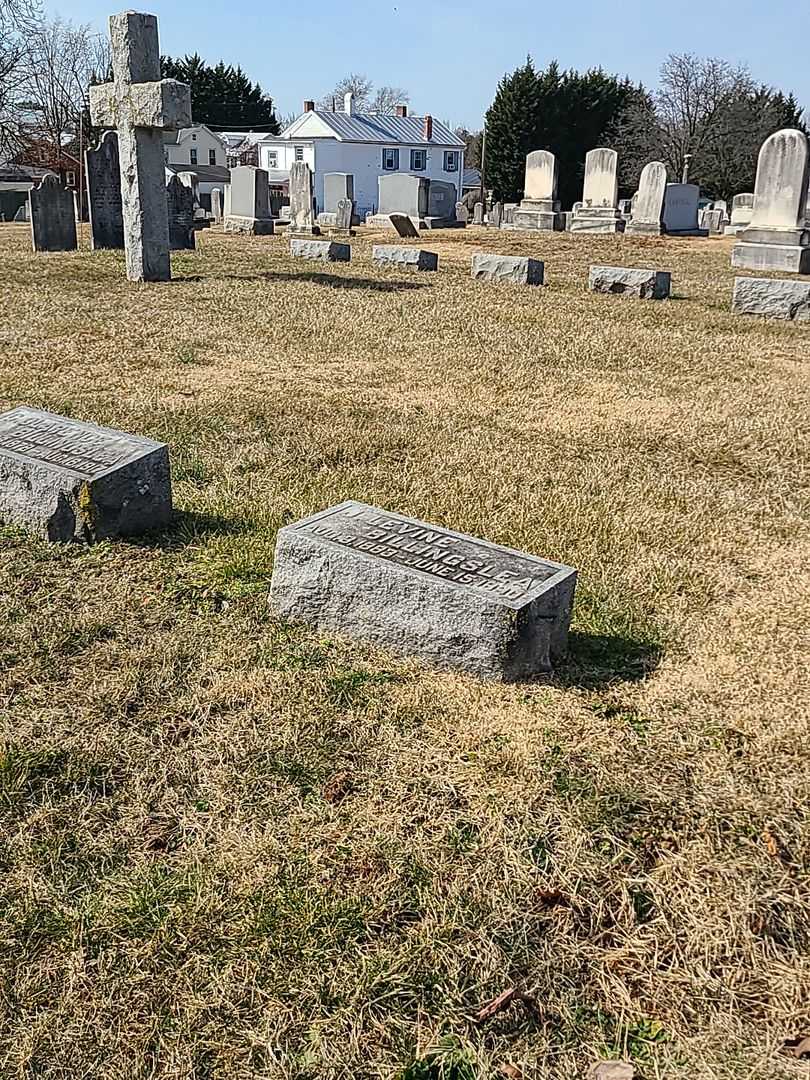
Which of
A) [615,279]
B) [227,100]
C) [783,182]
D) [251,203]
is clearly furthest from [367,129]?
[615,279]

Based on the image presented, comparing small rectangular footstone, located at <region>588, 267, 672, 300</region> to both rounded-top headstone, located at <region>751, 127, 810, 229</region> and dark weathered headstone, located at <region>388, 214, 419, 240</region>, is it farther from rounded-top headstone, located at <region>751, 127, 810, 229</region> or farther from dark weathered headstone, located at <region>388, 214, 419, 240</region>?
dark weathered headstone, located at <region>388, 214, 419, 240</region>

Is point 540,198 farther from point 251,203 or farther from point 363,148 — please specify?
point 363,148

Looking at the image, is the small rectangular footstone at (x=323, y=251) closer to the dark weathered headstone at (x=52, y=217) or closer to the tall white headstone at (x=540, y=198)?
the dark weathered headstone at (x=52, y=217)

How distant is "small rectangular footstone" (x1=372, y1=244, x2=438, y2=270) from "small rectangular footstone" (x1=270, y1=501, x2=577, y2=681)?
484 inches

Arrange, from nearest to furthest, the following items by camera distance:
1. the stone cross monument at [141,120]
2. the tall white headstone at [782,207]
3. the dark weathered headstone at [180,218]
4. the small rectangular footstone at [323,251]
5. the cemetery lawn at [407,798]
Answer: the cemetery lawn at [407,798]
the stone cross monument at [141,120]
the tall white headstone at [782,207]
the small rectangular footstone at [323,251]
the dark weathered headstone at [180,218]

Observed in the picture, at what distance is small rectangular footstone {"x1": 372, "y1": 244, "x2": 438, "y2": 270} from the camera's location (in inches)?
593

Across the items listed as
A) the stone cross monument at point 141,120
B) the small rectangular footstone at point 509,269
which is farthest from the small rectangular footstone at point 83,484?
the small rectangular footstone at point 509,269

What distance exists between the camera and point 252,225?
Answer: 69.3 feet

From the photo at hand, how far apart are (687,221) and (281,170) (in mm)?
41359

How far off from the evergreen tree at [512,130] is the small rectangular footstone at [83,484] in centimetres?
3685

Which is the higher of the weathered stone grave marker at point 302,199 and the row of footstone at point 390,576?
the weathered stone grave marker at point 302,199

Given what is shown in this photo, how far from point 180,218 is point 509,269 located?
260 inches

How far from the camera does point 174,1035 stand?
Result: 6.25 feet

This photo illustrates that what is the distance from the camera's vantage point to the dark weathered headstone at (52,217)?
51.1 ft
